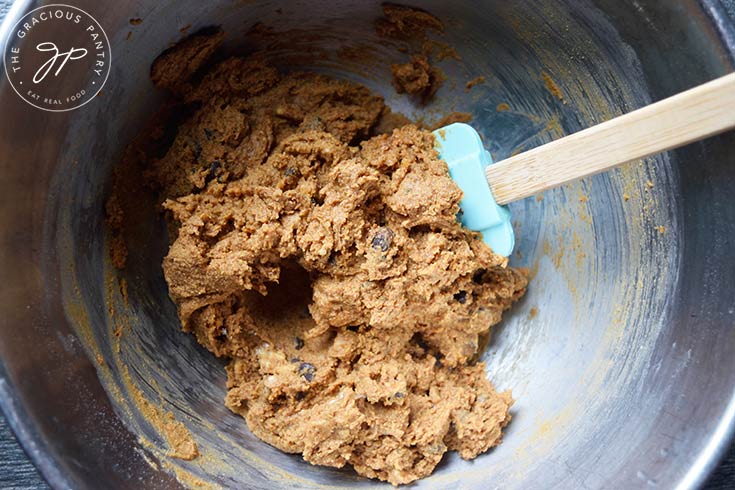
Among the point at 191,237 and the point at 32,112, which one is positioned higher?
the point at 32,112

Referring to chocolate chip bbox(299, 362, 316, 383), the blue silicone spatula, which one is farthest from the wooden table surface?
the blue silicone spatula

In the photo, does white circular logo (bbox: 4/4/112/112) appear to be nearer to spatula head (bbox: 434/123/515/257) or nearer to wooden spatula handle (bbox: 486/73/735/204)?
spatula head (bbox: 434/123/515/257)

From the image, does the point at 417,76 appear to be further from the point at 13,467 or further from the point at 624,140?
the point at 13,467

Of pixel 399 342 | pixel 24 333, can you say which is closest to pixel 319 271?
pixel 399 342

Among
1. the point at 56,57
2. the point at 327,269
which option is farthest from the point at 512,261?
the point at 56,57

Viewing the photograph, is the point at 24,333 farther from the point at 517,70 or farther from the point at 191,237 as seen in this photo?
the point at 517,70

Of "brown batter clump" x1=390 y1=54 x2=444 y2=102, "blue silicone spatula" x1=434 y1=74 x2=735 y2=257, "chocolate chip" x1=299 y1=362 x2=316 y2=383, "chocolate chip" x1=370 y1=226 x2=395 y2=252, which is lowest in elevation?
"chocolate chip" x1=299 y1=362 x2=316 y2=383
